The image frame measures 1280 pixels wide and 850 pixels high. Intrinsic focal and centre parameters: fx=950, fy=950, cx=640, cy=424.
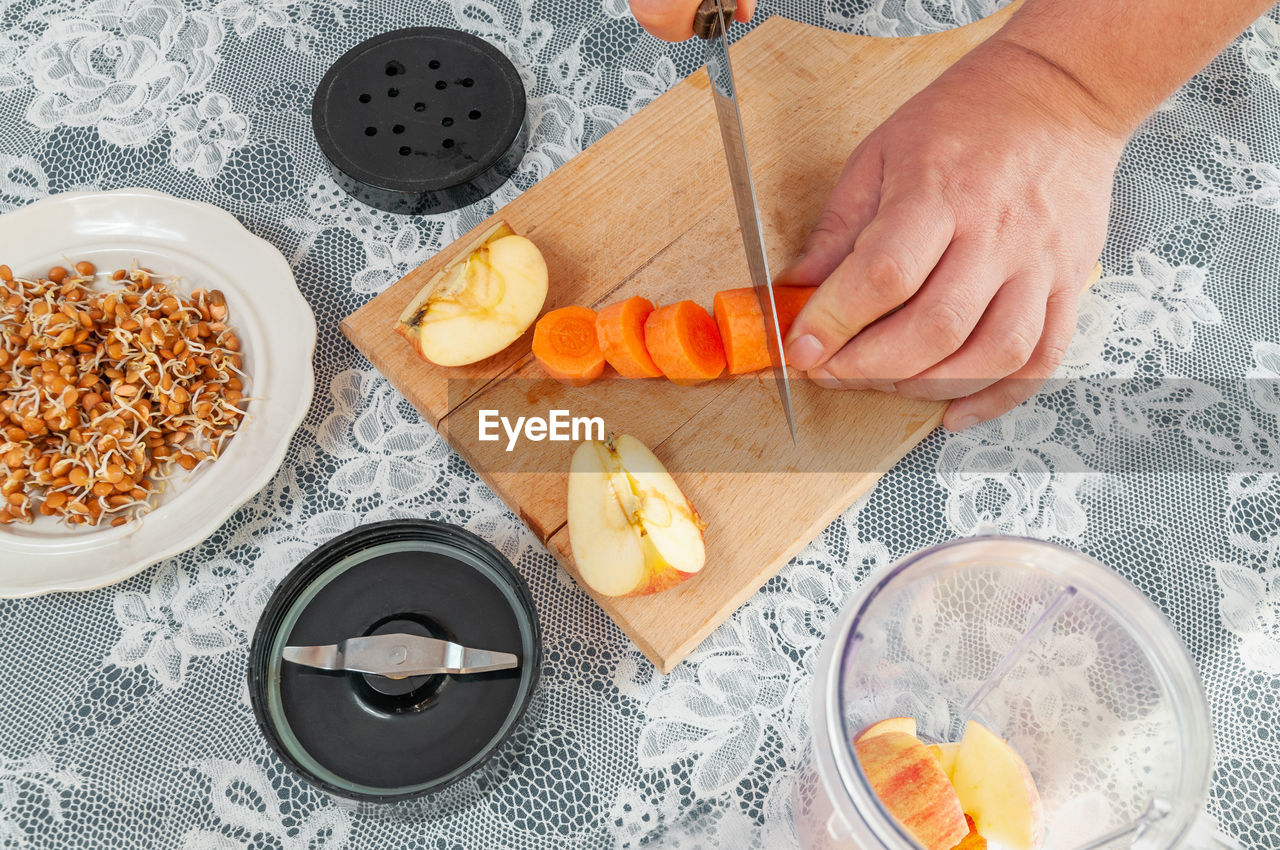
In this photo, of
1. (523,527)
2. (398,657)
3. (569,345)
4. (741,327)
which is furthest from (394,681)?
(741,327)

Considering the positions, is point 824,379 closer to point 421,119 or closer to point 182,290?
point 421,119

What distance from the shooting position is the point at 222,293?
1.12 m

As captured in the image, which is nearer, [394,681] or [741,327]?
[394,681]

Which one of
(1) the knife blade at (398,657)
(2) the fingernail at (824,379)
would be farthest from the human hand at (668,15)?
(1) the knife blade at (398,657)

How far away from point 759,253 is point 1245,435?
24.8 inches

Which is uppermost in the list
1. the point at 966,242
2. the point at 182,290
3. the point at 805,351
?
the point at 966,242

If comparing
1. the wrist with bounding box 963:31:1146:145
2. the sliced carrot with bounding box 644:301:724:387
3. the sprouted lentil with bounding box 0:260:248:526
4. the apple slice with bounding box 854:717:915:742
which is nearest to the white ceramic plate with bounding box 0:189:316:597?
the sprouted lentil with bounding box 0:260:248:526

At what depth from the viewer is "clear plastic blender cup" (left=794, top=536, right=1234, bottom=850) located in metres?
0.64

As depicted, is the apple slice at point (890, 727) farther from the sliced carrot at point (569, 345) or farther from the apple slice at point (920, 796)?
the sliced carrot at point (569, 345)

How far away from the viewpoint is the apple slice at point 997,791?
75cm

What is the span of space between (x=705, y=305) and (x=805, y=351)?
0.53 ft

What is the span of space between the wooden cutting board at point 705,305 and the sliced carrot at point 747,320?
4 centimetres

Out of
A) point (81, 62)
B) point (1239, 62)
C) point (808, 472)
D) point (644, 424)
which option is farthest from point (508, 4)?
point (1239, 62)

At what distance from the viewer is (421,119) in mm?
1229
